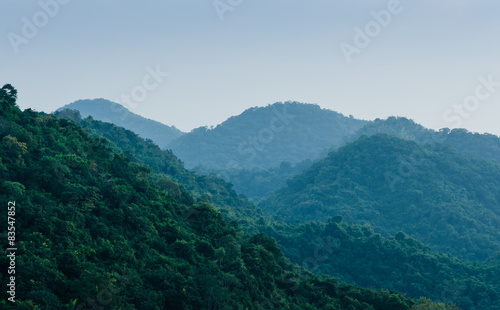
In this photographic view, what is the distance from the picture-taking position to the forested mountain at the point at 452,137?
85000mm

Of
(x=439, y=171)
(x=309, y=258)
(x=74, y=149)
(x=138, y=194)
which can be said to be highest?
(x=439, y=171)

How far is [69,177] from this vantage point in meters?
25.0

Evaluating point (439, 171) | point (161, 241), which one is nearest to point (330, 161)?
point (439, 171)

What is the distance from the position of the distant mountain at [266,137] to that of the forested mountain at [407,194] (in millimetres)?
57191

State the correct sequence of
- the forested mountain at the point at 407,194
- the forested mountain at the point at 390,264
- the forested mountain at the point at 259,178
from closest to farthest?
the forested mountain at the point at 390,264 < the forested mountain at the point at 407,194 < the forested mountain at the point at 259,178

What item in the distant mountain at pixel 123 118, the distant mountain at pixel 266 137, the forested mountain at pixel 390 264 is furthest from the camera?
the distant mountain at pixel 123 118

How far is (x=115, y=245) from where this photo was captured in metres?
22.6

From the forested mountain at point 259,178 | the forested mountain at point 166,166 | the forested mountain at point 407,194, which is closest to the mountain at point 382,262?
the forested mountain at point 166,166

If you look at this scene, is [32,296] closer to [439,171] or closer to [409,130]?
[439,171]

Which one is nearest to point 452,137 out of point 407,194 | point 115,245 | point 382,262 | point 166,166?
point 407,194

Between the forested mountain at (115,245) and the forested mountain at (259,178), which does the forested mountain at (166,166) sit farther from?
the forested mountain at (259,178)

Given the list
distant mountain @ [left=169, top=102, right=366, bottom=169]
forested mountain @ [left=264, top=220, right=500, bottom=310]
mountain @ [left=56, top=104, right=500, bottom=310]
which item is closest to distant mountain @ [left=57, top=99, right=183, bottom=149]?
distant mountain @ [left=169, top=102, right=366, bottom=169]

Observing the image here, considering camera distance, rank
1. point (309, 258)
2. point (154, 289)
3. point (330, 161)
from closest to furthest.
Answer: point (154, 289), point (309, 258), point (330, 161)

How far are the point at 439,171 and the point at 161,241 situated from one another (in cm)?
5236
